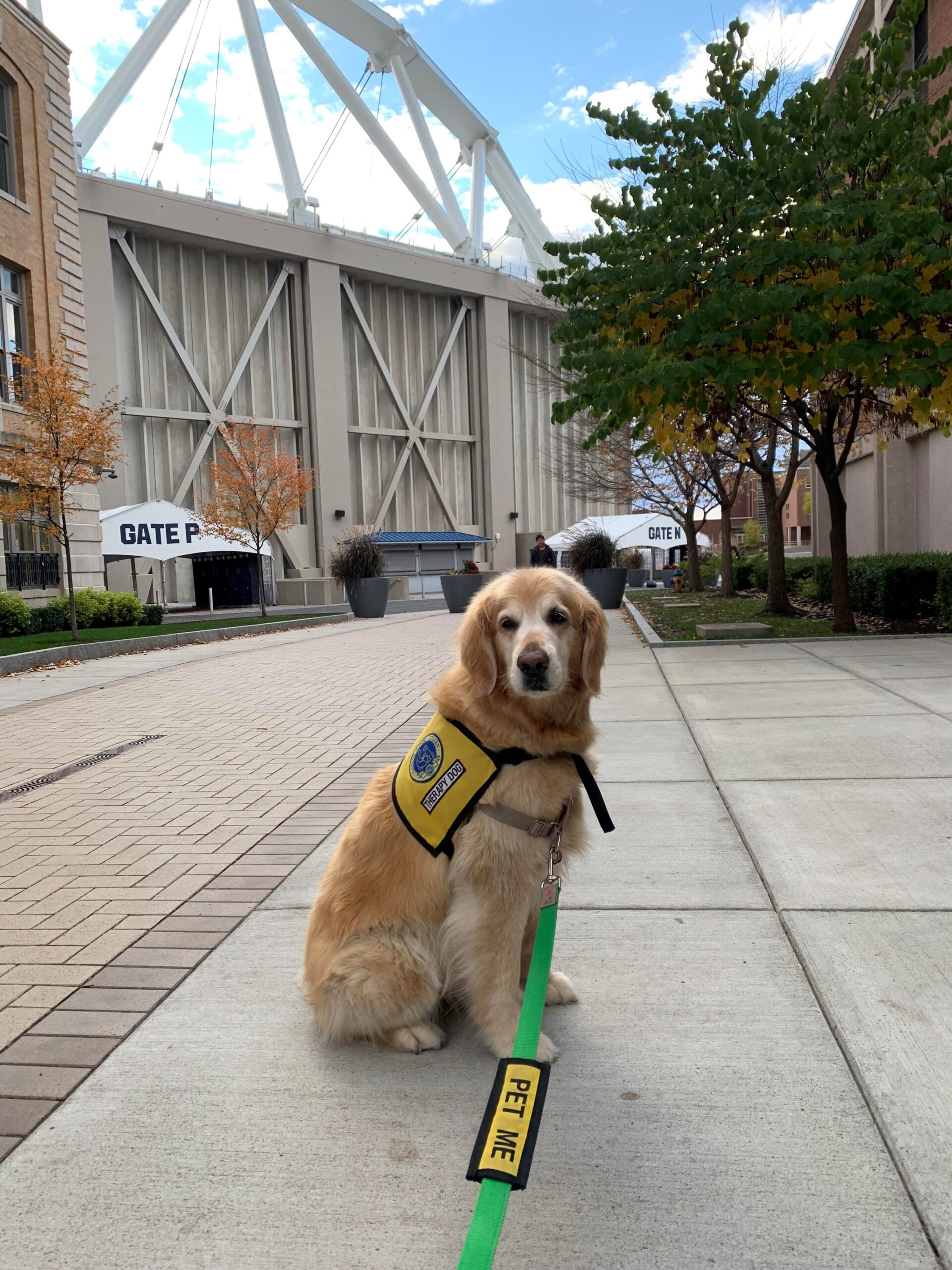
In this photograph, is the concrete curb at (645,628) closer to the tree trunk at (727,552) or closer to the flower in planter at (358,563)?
the tree trunk at (727,552)

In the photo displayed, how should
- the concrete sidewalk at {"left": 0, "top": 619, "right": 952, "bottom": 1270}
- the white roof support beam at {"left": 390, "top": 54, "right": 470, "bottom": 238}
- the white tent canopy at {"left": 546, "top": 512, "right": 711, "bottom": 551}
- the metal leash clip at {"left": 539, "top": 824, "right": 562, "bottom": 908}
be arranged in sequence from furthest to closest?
the white roof support beam at {"left": 390, "top": 54, "right": 470, "bottom": 238}, the white tent canopy at {"left": 546, "top": 512, "right": 711, "bottom": 551}, the metal leash clip at {"left": 539, "top": 824, "right": 562, "bottom": 908}, the concrete sidewalk at {"left": 0, "top": 619, "right": 952, "bottom": 1270}

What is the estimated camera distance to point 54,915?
3.94 meters

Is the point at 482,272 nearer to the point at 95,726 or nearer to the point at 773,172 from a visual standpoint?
the point at 773,172

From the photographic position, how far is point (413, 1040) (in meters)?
2.64

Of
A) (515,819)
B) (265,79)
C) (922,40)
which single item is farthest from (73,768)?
(265,79)

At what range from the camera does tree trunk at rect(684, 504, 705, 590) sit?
102 feet

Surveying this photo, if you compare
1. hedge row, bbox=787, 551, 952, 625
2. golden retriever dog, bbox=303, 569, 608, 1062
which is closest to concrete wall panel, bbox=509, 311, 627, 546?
hedge row, bbox=787, 551, 952, 625

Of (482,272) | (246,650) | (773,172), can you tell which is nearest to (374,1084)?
(773,172)

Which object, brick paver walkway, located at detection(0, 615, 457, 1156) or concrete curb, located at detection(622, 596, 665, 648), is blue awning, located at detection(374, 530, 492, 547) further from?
brick paver walkway, located at detection(0, 615, 457, 1156)

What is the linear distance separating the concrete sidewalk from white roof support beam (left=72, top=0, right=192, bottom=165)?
46.3m

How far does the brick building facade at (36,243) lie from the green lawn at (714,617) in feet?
46.3

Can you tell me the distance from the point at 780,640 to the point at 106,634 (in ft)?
44.2

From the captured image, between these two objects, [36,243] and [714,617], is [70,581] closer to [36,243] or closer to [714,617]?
[36,243]

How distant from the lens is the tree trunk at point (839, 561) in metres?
13.7
